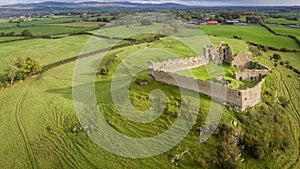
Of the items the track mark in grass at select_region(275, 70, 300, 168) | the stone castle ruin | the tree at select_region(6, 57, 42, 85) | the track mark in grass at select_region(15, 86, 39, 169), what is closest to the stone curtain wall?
the stone castle ruin

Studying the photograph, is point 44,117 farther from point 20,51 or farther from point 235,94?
point 20,51

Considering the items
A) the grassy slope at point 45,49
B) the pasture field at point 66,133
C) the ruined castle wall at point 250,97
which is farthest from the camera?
the grassy slope at point 45,49

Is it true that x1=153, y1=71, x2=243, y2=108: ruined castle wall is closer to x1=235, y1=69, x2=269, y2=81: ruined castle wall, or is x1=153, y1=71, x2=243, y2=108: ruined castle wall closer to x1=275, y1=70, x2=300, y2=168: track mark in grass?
x1=275, y1=70, x2=300, y2=168: track mark in grass

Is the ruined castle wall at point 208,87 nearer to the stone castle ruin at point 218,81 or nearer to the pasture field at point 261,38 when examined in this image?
the stone castle ruin at point 218,81

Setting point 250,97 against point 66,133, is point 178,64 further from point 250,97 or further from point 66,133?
point 66,133

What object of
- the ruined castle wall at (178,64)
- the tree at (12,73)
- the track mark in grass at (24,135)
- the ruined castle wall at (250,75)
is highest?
the ruined castle wall at (178,64)

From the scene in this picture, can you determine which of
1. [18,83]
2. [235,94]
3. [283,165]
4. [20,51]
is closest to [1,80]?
[18,83]

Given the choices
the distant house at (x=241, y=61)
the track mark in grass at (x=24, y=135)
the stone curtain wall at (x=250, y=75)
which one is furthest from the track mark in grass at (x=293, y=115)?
the track mark in grass at (x=24, y=135)
